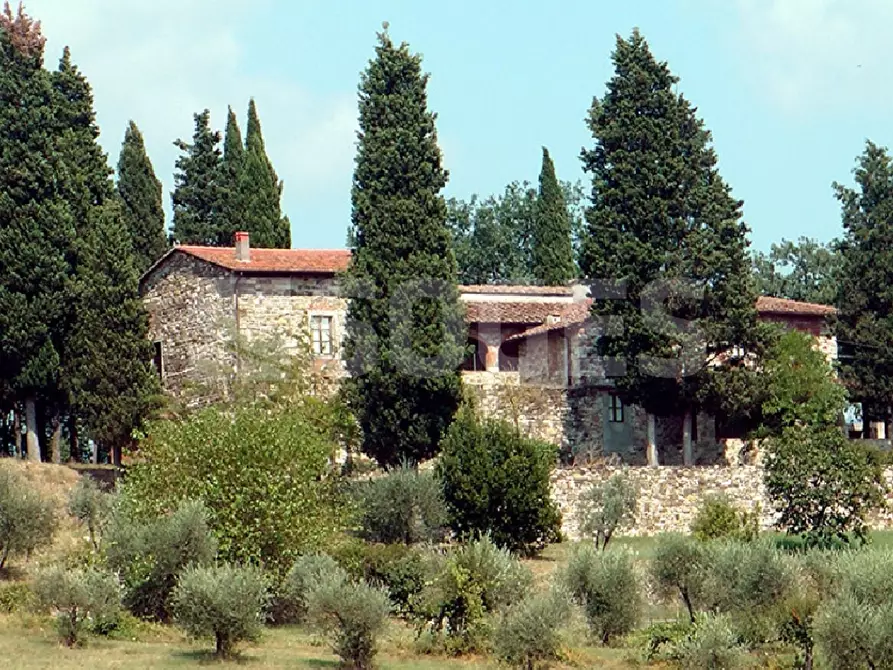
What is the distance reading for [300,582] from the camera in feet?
102

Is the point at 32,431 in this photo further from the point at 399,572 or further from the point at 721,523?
the point at 721,523

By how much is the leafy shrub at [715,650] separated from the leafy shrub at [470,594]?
12.8 ft

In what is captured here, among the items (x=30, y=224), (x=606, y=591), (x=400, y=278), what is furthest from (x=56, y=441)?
(x=606, y=591)

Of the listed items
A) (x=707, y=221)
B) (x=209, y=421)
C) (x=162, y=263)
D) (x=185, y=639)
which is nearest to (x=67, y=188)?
(x=162, y=263)

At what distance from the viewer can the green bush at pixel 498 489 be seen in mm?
38656

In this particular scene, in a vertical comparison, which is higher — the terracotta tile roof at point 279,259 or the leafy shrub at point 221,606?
the terracotta tile roof at point 279,259

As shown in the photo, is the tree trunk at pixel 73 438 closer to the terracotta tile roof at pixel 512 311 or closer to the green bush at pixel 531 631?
the terracotta tile roof at pixel 512 311

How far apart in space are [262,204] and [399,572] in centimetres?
2455

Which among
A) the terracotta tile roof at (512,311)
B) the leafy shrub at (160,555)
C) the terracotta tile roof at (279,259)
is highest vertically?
the terracotta tile roof at (279,259)

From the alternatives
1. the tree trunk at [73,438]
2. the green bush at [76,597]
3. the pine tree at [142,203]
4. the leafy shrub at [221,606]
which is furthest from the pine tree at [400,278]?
the leafy shrub at [221,606]

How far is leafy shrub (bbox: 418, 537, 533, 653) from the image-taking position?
28.5 meters

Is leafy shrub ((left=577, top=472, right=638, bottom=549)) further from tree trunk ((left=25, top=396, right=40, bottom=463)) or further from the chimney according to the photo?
tree trunk ((left=25, top=396, right=40, bottom=463))

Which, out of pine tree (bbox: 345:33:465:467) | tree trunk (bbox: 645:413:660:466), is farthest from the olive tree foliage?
pine tree (bbox: 345:33:465:467)

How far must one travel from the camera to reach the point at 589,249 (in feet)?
147
